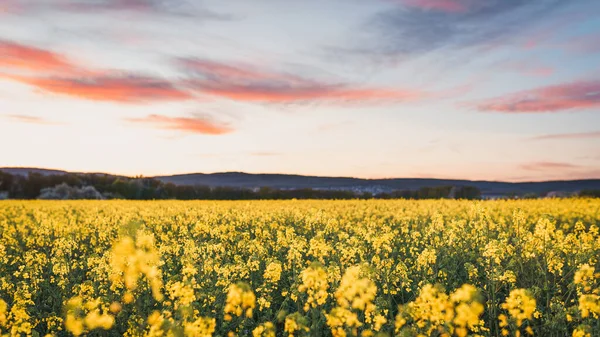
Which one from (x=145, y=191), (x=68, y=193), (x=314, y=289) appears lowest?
(x=68, y=193)

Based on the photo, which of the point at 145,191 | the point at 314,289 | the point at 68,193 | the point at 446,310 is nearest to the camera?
the point at 446,310

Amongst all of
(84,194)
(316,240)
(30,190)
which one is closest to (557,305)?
(316,240)

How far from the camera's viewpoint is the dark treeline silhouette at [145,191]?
66938mm

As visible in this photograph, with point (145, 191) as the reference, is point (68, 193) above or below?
below

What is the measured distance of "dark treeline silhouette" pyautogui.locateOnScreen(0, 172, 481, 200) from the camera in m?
66.9

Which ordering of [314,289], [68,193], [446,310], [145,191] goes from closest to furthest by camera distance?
1. [446,310]
2. [314,289]
3. [68,193]
4. [145,191]

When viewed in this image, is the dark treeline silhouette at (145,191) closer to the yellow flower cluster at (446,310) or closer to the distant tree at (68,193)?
the distant tree at (68,193)

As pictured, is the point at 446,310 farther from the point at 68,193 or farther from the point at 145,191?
the point at 145,191

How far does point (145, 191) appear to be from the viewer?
242ft

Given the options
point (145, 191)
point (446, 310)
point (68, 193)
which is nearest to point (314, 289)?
point (446, 310)

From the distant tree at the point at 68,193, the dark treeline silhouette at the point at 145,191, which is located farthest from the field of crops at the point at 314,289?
the dark treeline silhouette at the point at 145,191

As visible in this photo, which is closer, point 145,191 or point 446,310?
point 446,310

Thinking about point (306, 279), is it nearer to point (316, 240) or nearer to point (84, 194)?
point (316, 240)

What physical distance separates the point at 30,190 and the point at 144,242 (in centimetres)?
8241
